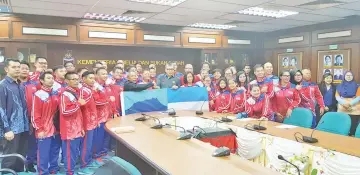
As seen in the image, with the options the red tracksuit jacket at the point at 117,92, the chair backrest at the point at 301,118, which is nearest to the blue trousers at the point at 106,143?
the red tracksuit jacket at the point at 117,92

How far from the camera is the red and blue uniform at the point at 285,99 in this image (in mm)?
4316

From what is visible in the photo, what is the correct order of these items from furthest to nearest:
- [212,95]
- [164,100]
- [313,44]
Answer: [313,44], [212,95], [164,100]

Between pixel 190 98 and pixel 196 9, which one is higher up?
pixel 196 9

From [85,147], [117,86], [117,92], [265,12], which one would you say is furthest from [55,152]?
[265,12]

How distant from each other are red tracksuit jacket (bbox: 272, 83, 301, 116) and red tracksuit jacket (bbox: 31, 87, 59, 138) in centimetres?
311

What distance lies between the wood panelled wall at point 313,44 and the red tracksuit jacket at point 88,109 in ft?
18.6

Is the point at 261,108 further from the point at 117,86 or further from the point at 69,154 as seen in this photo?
the point at 69,154

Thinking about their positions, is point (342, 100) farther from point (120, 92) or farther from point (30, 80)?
point (30, 80)

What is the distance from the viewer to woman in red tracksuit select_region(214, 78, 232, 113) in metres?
4.46

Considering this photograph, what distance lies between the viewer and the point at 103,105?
13.3ft

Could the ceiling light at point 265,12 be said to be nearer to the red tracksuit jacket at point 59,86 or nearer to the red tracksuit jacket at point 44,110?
the red tracksuit jacket at point 59,86

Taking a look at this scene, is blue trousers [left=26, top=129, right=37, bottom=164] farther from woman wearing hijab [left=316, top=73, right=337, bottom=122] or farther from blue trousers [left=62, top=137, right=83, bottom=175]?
woman wearing hijab [left=316, top=73, right=337, bottom=122]

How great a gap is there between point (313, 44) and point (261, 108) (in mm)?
4193

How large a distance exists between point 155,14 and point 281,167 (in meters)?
4.15
